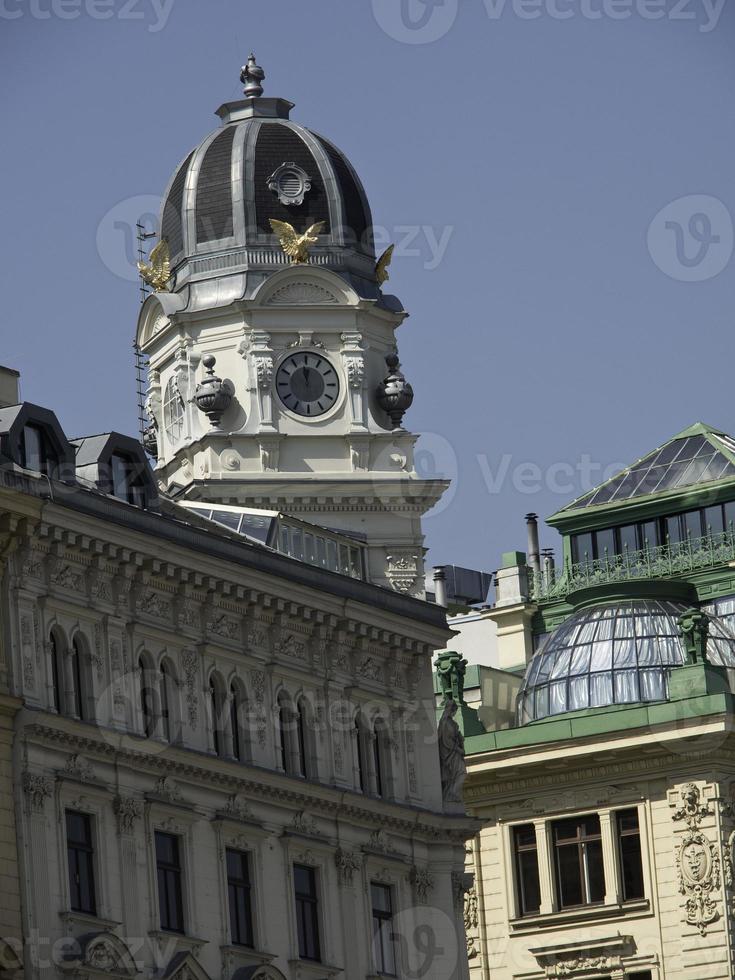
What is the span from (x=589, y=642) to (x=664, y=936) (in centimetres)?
1003

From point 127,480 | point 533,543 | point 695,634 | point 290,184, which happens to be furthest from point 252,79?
point 127,480

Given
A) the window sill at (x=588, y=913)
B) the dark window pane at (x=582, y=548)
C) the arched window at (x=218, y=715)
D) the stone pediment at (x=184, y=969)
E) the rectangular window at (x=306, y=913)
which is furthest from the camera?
the dark window pane at (x=582, y=548)

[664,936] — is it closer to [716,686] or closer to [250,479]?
[716,686]

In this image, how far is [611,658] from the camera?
96750 millimetres

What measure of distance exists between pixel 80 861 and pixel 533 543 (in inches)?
2015

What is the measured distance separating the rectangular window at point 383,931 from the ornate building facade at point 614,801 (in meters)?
17.6

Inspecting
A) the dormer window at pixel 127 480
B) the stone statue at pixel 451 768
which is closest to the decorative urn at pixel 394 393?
the stone statue at pixel 451 768

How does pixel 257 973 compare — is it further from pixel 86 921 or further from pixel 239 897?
pixel 86 921

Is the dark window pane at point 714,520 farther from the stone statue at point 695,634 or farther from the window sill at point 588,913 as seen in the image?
the window sill at point 588,913

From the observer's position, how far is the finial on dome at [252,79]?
422 feet

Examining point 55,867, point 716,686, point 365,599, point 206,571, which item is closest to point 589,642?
point 716,686

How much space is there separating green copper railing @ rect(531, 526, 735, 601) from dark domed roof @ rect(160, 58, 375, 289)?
21808mm

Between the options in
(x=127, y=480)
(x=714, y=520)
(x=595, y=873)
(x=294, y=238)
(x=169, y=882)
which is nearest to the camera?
(x=169, y=882)

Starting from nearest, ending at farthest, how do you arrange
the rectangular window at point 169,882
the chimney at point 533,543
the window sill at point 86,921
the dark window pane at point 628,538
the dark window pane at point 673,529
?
the window sill at point 86,921
the rectangular window at point 169,882
the dark window pane at point 673,529
the dark window pane at point 628,538
the chimney at point 533,543
